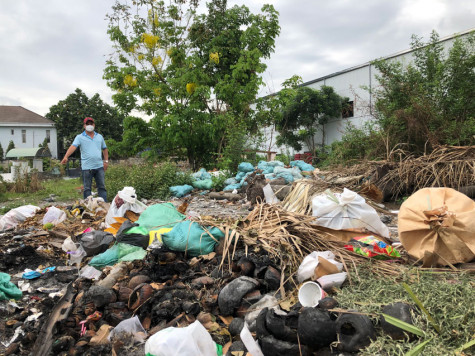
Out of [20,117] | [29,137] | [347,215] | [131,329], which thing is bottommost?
[131,329]

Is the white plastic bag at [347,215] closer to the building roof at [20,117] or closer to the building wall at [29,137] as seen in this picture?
the building wall at [29,137]

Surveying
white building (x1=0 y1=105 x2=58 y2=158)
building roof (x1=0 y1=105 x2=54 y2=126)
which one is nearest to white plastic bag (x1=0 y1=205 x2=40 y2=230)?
white building (x1=0 y1=105 x2=58 y2=158)

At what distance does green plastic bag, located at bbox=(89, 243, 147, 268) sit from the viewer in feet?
9.84

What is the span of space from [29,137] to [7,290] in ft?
134

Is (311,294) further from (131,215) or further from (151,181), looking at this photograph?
(151,181)

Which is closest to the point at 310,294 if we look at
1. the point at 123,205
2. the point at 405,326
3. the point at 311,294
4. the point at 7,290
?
the point at 311,294

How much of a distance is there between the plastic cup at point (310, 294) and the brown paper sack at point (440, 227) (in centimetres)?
87

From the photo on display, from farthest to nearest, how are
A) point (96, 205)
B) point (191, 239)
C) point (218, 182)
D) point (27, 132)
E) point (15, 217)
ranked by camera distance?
point (27, 132) → point (218, 182) → point (96, 205) → point (15, 217) → point (191, 239)

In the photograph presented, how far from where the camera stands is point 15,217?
5.15 metres

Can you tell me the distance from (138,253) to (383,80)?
245 inches

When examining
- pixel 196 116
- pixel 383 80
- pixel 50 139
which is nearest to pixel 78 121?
pixel 50 139

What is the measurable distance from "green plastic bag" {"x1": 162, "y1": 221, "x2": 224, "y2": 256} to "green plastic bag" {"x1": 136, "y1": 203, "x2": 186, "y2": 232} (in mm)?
585

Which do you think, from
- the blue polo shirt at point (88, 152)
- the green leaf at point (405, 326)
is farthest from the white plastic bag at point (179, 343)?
the blue polo shirt at point (88, 152)

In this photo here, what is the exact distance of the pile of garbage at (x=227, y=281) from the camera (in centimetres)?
167
